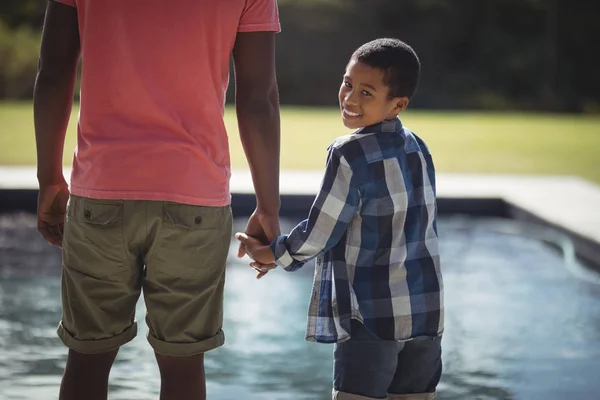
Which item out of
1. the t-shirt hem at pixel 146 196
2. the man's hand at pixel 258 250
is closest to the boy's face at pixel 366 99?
the man's hand at pixel 258 250

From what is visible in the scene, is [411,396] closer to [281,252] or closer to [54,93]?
[281,252]

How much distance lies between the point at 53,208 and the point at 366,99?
64 centimetres

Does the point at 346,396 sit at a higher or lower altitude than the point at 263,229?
lower

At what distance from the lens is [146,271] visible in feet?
6.02

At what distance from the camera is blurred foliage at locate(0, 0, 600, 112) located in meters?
20.4

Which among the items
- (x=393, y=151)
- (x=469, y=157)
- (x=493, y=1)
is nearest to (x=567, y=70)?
(x=493, y=1)

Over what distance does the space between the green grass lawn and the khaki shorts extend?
6436 millimetres

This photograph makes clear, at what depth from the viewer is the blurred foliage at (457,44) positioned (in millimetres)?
20375

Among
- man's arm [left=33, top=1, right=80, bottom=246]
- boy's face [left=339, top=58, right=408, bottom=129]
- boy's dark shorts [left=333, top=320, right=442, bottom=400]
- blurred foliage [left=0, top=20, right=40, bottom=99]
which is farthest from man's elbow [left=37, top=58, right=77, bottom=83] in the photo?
blurred foliage [left=0, top=20, right=40, bottom=99]

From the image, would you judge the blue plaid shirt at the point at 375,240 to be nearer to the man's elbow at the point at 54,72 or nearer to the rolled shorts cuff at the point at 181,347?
the rolled shorts cuff at the point at 181,347

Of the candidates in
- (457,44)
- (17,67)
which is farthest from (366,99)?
(457,44)

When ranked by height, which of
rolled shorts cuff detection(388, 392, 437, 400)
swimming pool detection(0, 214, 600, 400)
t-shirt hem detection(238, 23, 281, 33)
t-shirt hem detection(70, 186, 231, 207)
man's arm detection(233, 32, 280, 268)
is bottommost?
swimming pool detection(0, 214, 600, 400)

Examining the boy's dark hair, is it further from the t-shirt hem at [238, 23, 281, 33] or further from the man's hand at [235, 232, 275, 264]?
the man's hand at [235, 232, 275, 264]

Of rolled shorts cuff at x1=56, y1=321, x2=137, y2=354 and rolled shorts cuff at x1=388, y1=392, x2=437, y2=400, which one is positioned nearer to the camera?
rolled shorts cuff at x1=56, y1=321, x2=137, y2=354
